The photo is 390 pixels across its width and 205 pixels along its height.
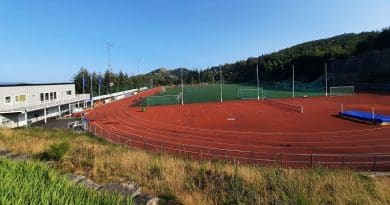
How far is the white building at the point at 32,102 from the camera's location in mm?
47500

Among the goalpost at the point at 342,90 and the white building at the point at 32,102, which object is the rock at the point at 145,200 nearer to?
the white building at the point at 32,102

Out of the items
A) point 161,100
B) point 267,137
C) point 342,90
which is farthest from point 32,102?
point 342,90

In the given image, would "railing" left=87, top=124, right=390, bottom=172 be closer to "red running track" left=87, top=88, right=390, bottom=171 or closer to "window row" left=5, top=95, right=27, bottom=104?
"red running track" left=87, top=88, right=390, bottom=171

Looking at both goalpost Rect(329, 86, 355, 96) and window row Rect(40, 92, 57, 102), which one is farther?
goalpost Rect(329, 86, 355, 96)

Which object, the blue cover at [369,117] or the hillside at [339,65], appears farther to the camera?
the hillside at [339,65]

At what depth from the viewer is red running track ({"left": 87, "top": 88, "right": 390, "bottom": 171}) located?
25.1m

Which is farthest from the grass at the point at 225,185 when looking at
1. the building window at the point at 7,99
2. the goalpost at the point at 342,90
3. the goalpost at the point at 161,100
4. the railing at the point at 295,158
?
the goalpost at the point at 342,90

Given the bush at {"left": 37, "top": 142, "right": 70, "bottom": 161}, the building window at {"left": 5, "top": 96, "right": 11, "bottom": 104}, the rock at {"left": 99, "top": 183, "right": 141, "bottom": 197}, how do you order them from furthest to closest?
the building window at {"left": 5, "top": 96, "right": 11, "bottom": 104}
the bush at {"left": 37, "top": 142, "right": 70, "bottom": 161}
the rock at {"left": 99, "top": 183, "right": 141, "bottom": 197}

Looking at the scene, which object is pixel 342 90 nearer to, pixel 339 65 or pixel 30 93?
pixel 339 65

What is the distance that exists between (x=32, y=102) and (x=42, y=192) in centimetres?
5426

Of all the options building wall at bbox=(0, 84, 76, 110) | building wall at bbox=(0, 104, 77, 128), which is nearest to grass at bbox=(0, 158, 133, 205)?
building wall at bbox=(0, 104, 77, 128)

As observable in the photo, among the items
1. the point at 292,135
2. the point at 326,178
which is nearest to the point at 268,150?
the point at 292,135

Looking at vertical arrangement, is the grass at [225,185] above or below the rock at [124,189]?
below

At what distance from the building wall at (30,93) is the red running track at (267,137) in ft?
29.6
